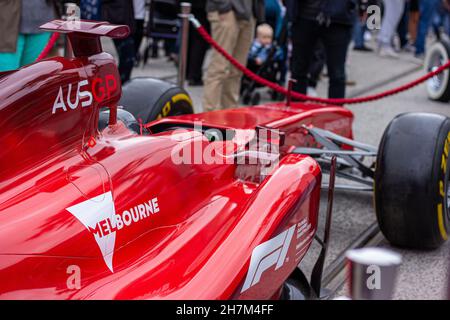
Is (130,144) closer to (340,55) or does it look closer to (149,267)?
(149,267)

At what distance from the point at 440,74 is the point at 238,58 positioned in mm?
→ 3200

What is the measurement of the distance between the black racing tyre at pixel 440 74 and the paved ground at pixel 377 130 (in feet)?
0.38

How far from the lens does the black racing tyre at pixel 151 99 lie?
165 inches

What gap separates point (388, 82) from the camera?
1044cm

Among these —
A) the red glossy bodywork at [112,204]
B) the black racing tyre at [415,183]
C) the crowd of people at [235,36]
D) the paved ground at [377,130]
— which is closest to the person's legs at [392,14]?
the paved ground at [377,130]

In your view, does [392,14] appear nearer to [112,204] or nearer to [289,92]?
[289,92]

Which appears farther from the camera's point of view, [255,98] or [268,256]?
[255,98]

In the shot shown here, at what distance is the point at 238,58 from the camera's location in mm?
6766

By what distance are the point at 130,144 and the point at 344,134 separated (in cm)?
263

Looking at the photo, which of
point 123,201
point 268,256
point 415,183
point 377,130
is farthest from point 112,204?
point 377,130

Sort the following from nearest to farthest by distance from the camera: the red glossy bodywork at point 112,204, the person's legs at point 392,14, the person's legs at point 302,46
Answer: the red glossy bodywork at point 112,204
the person's legs at point 302,46
the person's legs at point 392,14

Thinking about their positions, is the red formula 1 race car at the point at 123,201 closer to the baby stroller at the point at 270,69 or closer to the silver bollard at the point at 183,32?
the silver bollard at the point at 183,32

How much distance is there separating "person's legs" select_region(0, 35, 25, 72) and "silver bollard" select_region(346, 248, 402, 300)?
11.5ft

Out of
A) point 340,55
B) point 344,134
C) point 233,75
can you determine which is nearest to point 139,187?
point 344,134
